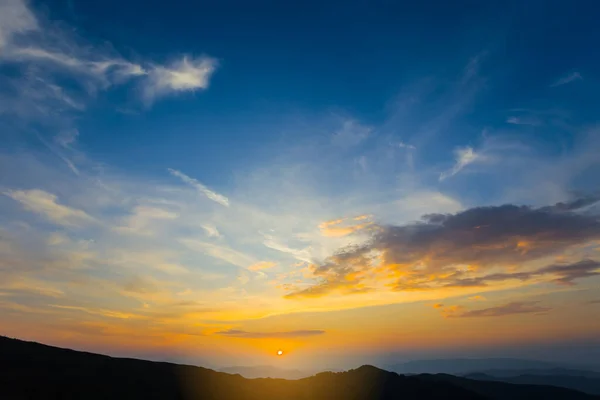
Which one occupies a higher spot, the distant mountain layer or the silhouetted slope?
the distant mountain layer

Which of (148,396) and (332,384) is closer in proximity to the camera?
(148,396)

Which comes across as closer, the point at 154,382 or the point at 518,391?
the point at 154,382

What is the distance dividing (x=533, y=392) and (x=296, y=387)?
5508 inches

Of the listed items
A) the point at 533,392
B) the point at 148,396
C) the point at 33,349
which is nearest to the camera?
the point at 148,396

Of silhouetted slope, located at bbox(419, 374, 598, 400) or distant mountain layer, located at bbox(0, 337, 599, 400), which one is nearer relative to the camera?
distant mountain layer, located at bbox(0, 337, 599, 400)

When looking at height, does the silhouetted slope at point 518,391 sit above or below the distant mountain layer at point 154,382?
below

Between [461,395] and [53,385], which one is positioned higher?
[53,385]

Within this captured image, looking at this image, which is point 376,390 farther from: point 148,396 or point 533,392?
point 533,392

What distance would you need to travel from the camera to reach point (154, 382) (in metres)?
64.4

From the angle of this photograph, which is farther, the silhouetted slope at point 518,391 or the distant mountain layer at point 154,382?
the silhouetted slope at point 518,391

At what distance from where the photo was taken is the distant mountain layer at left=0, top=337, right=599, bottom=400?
168ft

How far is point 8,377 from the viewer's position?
163 ft

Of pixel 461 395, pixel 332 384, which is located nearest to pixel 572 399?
pixel 461 395

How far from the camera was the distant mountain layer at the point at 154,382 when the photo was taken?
51175mm
